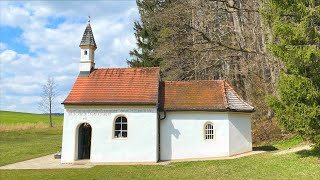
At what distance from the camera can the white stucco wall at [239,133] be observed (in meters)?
19.7

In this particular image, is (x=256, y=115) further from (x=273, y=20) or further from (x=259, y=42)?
(x=273, y=20)

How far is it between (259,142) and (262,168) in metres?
10.7

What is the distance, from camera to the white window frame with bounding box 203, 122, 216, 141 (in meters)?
19.6

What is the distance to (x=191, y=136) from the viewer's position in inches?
768

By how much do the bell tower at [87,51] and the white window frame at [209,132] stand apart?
809cm

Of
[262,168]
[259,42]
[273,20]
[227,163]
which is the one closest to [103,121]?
[227,163]

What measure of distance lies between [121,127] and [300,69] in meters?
10.2

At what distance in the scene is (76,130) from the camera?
1931 cm

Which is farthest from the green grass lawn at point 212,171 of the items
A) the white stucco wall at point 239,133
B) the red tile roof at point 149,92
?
the red tile roof at point 149,92

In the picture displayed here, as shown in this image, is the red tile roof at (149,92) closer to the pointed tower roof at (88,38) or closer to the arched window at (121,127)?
the arched window at (121,127)

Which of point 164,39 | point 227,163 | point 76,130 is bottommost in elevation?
point 227,163

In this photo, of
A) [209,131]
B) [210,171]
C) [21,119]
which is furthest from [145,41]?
[21,119]

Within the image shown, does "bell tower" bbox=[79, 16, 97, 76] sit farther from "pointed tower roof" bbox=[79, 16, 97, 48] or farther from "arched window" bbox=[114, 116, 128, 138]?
"arched window" bbox=[114, 116, 128, 138]

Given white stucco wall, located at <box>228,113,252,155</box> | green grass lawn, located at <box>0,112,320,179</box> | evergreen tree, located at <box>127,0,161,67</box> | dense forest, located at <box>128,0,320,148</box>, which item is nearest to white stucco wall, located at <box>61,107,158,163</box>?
green grass lawn, located at <box>0,112,320,179</box>
